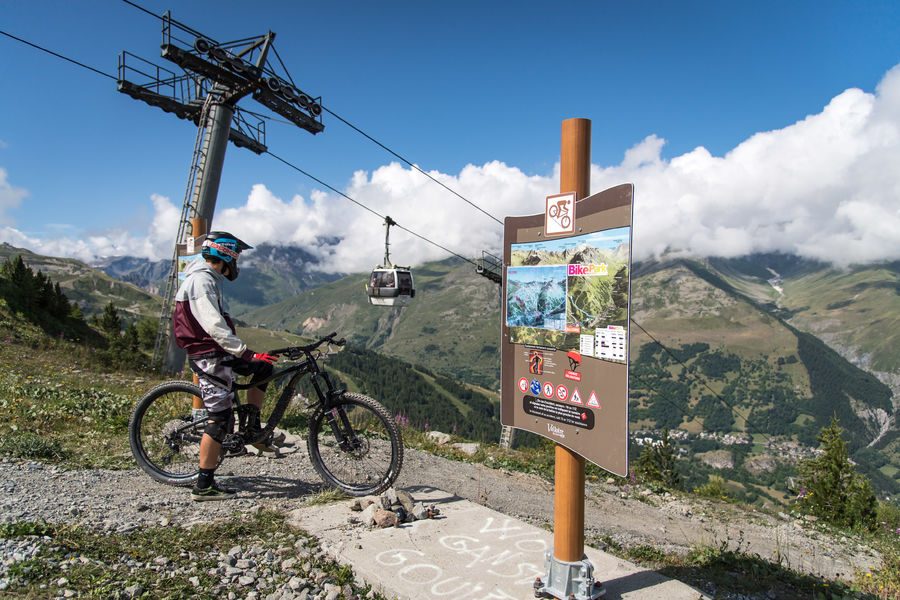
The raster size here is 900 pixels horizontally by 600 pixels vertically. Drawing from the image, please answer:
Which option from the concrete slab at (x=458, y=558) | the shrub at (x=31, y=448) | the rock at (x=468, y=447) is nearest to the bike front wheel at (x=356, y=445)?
the concrete slab at (x=458, y=558)

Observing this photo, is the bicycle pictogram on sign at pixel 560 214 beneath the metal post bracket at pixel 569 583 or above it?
above

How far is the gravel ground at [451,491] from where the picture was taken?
5.72 m

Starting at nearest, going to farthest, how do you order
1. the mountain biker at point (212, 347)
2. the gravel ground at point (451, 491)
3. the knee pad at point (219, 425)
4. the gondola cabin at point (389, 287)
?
the gravel ground at point (451, 491), the mountain biker at point (212, 347), the knee pad at point (219, 425), the gondola cabin at point (389, 287)

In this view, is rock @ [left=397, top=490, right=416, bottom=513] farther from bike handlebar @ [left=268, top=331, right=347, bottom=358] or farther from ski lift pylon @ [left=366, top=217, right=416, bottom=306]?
ski lift pylon @ [left=366, top=217, right=416, bottom=306]

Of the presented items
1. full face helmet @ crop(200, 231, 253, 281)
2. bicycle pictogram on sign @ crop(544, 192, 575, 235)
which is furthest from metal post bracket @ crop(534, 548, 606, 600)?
full face helmet @ crop(200, 231, 253, 281)

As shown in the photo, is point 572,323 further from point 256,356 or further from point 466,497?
point 466,497

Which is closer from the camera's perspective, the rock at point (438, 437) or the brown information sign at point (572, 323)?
the brown information sign at point (572, 323)

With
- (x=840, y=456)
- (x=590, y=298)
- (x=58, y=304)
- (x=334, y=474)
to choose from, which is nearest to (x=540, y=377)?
(x=590, y=298)

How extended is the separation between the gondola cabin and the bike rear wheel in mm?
9402

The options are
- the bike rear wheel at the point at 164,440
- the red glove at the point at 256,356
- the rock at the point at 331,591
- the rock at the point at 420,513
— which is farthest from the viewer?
the bike rear wheel at the point at 164,440

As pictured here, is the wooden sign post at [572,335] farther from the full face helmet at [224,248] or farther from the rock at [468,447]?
the rock at [468,447]

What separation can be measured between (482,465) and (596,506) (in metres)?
2.40

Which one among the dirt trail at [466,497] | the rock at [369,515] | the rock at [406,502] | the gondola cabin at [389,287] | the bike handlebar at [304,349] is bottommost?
the dirt trail at [466,497]

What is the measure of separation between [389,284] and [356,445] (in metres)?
10.6
